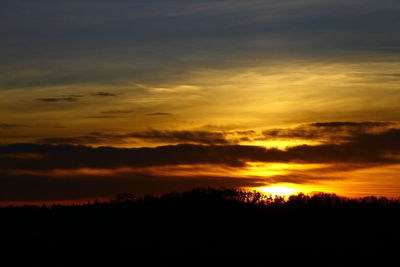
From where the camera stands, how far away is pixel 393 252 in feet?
56.3

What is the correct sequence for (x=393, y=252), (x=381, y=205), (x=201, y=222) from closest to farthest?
1. (x=393, y=252)
2. (x=201, y=222)
3. (x=381, y=205)

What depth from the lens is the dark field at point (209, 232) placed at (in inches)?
671

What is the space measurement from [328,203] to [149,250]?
740 cm

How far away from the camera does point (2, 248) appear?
18.5 m

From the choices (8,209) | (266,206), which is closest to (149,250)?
(266,206)

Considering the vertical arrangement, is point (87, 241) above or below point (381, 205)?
below

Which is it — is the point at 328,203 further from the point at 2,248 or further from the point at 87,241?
the point at 2,248

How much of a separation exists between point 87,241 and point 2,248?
2.31 metres

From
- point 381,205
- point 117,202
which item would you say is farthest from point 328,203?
point 117,202

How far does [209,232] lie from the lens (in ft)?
62.5

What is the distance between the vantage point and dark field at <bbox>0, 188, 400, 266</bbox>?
55.9 feet

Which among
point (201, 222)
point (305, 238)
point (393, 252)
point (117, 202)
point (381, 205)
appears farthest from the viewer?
point (117, 202)

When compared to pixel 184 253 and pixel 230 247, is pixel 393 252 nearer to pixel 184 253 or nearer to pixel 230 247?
pixel 230 247

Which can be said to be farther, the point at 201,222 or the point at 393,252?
the point at 201,222
